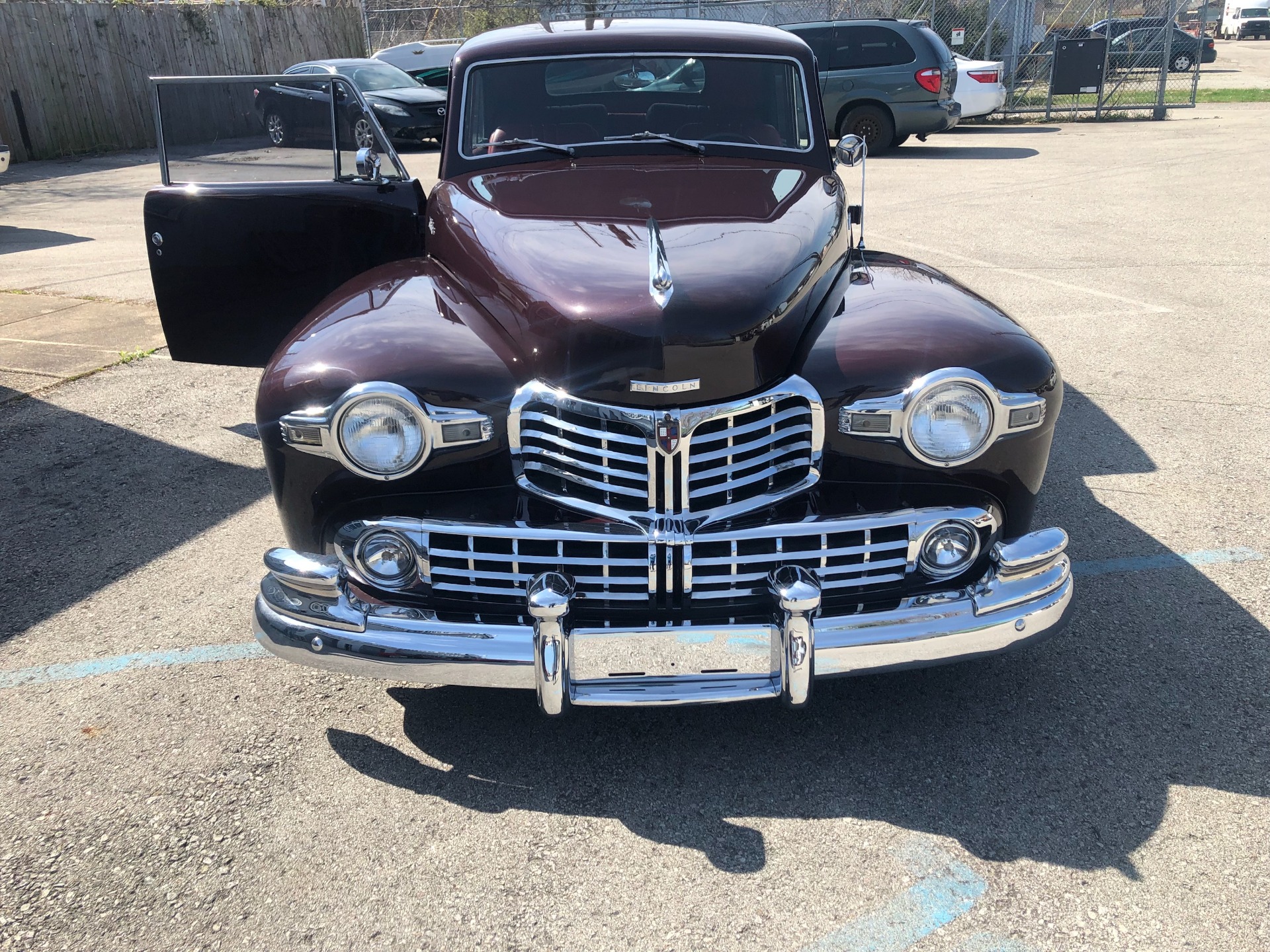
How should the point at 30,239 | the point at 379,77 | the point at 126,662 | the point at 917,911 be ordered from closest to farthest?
the point at 917,911 < the point at 126,662 < the point at 30,239 < the point at 379,77

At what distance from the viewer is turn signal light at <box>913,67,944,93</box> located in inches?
575

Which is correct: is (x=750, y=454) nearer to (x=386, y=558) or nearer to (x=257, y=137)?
(x=386, y=558)

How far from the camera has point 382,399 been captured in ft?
8.73

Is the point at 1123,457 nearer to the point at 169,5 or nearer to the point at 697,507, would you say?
the point at 697,507

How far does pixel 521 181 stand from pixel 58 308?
18.5 ft

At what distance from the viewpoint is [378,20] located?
24.5 metres

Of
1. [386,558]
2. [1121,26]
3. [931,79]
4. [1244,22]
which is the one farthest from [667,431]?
[1244,22]

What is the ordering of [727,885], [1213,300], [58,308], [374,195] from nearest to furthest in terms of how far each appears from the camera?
[727,885]
[374,195]
[1213,300]
[58,308]

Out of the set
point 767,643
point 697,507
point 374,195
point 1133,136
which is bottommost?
point 1133,136

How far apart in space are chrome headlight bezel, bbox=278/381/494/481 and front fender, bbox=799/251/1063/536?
2.93 ft

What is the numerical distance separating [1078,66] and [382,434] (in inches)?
729

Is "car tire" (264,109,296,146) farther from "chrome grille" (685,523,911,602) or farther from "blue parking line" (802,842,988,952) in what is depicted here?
"blue parking line" (802,842,988,952)

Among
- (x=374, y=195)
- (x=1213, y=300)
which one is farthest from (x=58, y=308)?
(x=1213, y=300)

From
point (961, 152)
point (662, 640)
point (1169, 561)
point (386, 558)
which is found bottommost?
point (961, 152)
